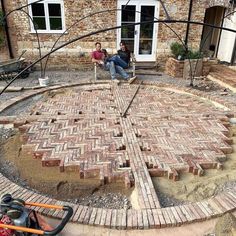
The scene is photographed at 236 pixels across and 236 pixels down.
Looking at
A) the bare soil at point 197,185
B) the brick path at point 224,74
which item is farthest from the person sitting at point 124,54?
the bare soil at point 197,185

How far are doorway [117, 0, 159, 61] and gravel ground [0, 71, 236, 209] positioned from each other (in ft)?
4.65

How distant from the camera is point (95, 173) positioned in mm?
3660

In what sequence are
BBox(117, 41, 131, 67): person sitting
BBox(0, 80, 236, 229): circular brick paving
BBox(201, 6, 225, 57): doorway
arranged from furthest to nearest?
BBox(201, 6, 225, 57): doorway < BBox(117, 41, 131, 67): person sitting < BBox(0, 80, 236, 229): circular brick paving

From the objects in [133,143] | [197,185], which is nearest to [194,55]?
[133,143]

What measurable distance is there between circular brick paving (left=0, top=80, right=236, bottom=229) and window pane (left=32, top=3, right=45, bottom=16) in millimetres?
4372

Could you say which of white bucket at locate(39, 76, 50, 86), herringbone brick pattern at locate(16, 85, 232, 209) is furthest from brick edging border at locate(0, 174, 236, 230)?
white bucket at locate(39, 76, 50, 86)

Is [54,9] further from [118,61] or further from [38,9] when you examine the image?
[118,61]

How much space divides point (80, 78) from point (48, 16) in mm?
2700

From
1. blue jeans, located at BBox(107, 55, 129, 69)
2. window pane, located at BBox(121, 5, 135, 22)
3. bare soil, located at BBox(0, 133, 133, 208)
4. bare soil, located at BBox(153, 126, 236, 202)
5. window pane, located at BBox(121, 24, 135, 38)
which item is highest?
window pane, located at BBox(121, 5, 135, 22)

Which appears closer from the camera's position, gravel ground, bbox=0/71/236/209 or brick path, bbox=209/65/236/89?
gravel ground, bbox=0/71/236/209

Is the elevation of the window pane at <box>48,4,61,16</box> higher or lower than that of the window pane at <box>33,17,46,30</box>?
higher

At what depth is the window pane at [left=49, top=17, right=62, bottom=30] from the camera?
9453mm

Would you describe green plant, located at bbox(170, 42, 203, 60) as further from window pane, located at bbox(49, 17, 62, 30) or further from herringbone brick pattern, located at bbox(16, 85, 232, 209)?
window pane, located at bbox(49, 17, 62, 30)

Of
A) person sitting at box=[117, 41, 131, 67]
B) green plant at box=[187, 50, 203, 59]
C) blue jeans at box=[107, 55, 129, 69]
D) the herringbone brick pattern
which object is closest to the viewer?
the herringbone brick pattern
